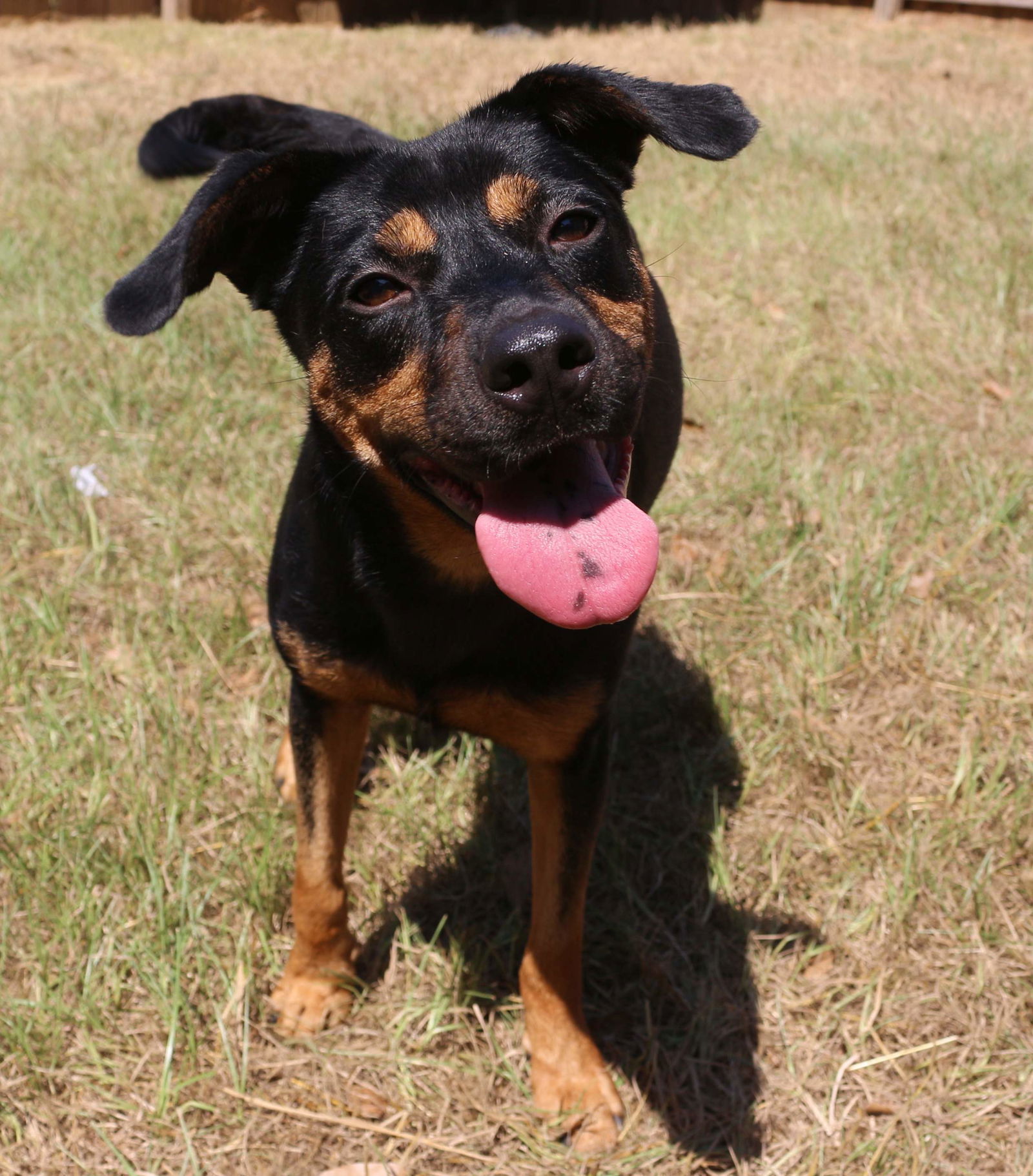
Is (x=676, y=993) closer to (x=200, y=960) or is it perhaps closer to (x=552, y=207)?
(x=200, y=960)

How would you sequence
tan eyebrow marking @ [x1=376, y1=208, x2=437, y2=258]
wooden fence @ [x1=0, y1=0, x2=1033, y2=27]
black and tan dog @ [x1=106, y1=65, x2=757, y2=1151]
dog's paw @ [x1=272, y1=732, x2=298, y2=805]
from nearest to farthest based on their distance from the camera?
black and tan dog @ [x1=106, y1=65, x2=757, y2=1151], tan eyebrow marking @ [x1=376, y1=208, x2=437, y2=258], dog's paw @ [x1=272, y1=732, x2=298, y2=805], wooden fence @ [x1=0, y1=0, x2=1033, y2=27]

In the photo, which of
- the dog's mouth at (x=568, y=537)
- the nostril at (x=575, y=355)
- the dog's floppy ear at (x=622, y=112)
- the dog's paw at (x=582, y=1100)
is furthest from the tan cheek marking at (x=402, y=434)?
the dog's paw at (x=582, y=1100)

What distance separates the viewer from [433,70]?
10.7m

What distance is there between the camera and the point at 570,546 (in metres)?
2.11

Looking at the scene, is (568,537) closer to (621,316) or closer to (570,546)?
(570,546)

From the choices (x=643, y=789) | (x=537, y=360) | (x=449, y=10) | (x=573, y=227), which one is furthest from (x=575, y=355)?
(x=449, y=10)

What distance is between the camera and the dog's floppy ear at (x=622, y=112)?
7.87ft

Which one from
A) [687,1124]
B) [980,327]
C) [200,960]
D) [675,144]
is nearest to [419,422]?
[675,144]

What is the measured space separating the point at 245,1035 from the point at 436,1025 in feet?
1.54

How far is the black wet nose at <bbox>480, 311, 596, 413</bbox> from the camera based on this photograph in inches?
79.0

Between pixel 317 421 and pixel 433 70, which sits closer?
pixel 317 421

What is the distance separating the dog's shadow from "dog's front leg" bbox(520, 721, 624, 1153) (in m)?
0.17

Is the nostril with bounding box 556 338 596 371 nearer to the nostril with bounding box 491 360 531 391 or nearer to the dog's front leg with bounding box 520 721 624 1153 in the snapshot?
the nostril with bounding box 491 360 531 391

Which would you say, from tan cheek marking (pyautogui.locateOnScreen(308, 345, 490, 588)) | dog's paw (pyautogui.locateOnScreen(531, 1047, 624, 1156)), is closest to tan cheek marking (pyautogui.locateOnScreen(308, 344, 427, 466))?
tan cheek marking (pyautogui.locateOnScreen(308, 345, 490, 588))
